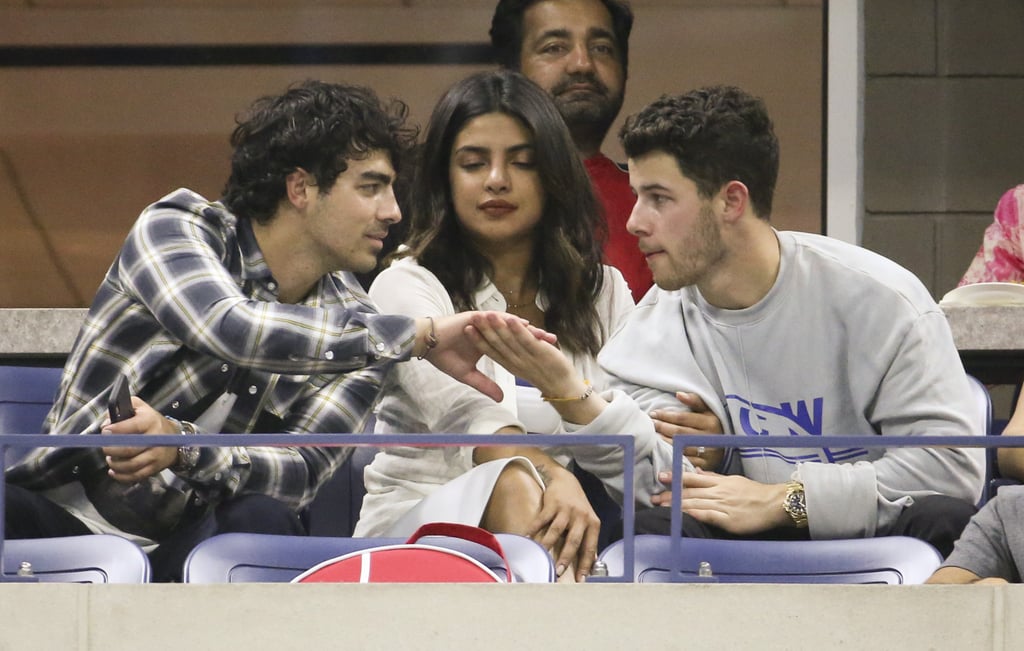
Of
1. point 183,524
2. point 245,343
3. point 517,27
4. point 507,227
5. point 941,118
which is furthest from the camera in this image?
point 941,118

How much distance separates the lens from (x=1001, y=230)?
3072 mm

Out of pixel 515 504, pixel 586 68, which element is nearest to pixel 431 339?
pixel 515 504

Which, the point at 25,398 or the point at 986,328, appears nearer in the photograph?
the point at 25,398

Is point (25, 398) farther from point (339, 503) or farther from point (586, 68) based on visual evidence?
point (586, 68)

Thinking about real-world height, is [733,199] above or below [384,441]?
above

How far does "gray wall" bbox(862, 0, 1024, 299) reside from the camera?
3.97m

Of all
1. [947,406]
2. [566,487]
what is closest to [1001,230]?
[947,406]

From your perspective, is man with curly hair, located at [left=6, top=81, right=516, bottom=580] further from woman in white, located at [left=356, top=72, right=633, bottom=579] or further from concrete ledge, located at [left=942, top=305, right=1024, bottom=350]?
concrete ledge, located at [left=942, top=305, right=1024, bottom=350]

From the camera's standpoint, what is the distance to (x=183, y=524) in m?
1.85

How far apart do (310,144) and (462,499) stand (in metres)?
0.66

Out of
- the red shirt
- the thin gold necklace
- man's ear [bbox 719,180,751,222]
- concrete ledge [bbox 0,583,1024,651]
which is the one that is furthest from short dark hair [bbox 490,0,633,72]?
concrete ledge [bbox 0,583,1024,651]

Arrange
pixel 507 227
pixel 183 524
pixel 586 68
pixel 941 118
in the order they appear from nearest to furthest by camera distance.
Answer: pixel 183 524, pixel 507 227, pixel 586 68, pixel 941 118

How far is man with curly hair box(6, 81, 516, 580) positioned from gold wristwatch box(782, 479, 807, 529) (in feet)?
1.24

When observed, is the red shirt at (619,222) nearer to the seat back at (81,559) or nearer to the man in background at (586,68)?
the man in background at (586,68)
